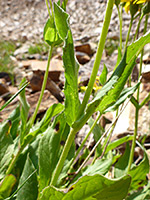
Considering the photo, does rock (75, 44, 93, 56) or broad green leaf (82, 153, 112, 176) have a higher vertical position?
broad green leaf (82, 153, 112, 176)

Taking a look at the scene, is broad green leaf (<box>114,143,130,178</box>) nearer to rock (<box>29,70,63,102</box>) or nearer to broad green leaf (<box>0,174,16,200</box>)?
broad green leaf (<box>0,174,16,200</box>)

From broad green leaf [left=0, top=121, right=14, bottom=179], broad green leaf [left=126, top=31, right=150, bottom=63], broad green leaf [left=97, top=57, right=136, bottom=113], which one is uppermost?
broad green leaf [left=126, top=31, right=150, bottom=63]

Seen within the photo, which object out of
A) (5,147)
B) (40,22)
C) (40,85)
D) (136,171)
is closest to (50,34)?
(5,147)

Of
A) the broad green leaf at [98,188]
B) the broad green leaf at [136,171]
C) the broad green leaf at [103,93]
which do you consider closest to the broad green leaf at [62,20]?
the broad green leaf at [103,93]

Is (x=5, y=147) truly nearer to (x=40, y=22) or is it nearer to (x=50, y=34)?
(x=50, y=34)

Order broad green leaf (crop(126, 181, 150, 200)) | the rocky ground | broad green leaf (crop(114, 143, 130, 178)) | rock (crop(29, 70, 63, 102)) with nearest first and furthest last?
broad green leaf (crop(126, 181, 150, 200)) → broad green leaf (crop(114, 143, 130, 178)) → rock (crop(29, 70, 63, 102)) → the rocky ground

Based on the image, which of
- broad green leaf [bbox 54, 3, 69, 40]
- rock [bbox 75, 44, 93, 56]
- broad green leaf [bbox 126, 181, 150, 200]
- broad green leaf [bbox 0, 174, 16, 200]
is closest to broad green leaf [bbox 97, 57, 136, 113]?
broad green leaf [bbox 54, 3, 69, 40]

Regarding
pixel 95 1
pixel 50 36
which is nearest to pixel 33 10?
pixel 95 1

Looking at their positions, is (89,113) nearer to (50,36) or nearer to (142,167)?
(50,36)
